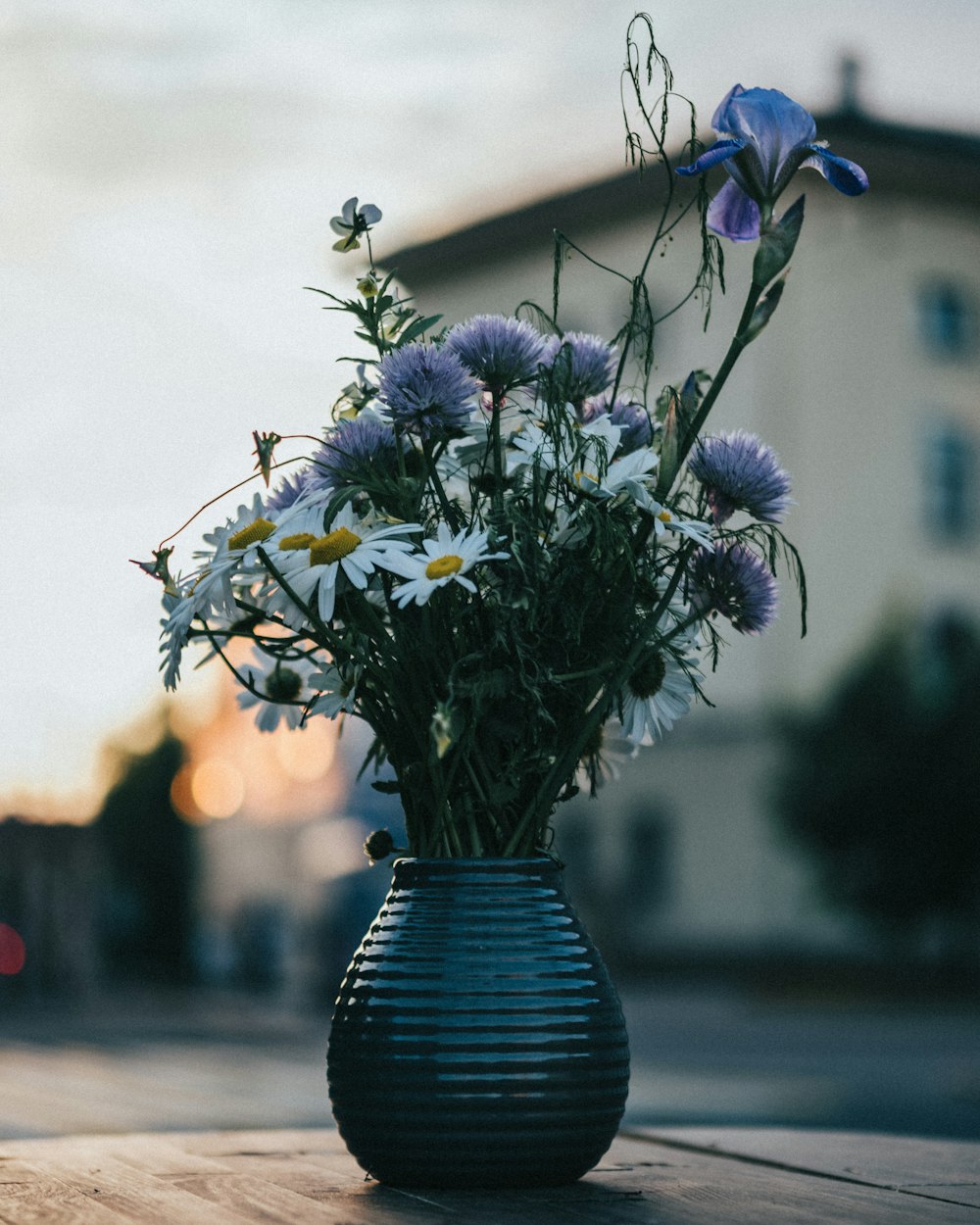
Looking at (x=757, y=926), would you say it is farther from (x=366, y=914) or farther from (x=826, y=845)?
(x=366, y=914)

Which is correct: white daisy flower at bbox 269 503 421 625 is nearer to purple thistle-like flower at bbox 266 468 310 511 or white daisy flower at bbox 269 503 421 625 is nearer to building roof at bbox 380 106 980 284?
purple thistle-like flower at bbox 266 468 310 511

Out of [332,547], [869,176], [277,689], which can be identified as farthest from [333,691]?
[869,176]

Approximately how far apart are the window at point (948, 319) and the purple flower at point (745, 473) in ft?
90.4

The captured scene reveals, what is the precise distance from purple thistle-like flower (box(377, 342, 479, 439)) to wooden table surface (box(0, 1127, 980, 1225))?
845 mm

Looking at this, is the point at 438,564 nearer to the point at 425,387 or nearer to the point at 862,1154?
the point at 425,387

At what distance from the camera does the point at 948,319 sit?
96.0 feet

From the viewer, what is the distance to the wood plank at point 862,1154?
225cm

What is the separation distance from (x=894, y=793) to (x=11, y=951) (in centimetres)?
964

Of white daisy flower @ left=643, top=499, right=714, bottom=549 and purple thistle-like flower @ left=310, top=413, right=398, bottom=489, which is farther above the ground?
purple thistle-like flower @ left=310, top=413, right=398, bottom=489

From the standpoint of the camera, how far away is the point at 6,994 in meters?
21.0

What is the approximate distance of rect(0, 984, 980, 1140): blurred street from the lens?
9.73 metres

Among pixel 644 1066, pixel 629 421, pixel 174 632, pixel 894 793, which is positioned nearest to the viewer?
pixel 174 632

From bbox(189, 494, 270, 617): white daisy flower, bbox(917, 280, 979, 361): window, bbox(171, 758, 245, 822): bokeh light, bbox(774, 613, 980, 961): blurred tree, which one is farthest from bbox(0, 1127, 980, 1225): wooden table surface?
bbox(171, 758, 245, 822): bokeh light

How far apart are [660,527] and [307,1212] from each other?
847 millimetres
